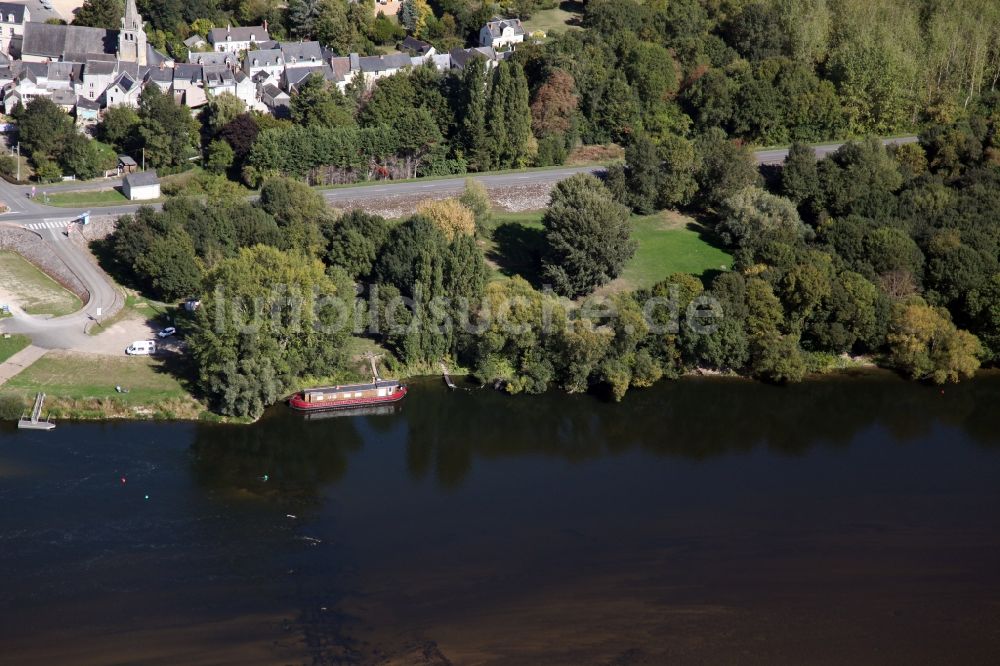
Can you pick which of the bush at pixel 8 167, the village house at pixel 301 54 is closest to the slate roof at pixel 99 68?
the bush at pixel 8 167

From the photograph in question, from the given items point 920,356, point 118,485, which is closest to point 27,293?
point 118,485

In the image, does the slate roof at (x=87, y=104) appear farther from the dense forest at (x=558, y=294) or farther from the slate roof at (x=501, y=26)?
the slate roof at (x=501, y=26)

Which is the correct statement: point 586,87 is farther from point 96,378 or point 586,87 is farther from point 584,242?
point 96,378

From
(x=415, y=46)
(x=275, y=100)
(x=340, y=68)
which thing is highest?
(x=415, y=46)

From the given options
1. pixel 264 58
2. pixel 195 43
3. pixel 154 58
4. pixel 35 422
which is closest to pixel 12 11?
pixel 154 58

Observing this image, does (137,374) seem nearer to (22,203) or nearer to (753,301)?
(22,203)

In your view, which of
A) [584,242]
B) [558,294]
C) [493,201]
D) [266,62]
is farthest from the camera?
[266,62]

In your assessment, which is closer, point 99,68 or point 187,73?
point 187,73
